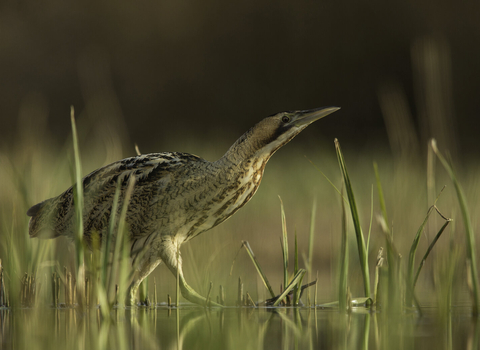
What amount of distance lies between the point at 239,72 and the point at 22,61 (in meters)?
2.01

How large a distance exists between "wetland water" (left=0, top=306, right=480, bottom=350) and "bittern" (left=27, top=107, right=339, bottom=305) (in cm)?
33

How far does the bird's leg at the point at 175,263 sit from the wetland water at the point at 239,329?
165 mm

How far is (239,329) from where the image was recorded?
44.4 inches

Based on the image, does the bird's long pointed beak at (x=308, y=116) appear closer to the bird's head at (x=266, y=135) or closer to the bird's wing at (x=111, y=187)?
the bird's head at (x=266, y=135)

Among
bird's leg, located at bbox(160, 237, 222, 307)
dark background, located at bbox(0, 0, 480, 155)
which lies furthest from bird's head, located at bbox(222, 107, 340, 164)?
dark background, located at bbox(0, 0, 480, 155)

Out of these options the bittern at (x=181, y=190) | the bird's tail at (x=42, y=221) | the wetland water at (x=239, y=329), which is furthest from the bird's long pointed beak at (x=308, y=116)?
the bird's tail at (x=42, y=221)

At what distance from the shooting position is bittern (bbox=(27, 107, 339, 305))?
1.70 m

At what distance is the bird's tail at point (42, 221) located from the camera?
187 centimetres

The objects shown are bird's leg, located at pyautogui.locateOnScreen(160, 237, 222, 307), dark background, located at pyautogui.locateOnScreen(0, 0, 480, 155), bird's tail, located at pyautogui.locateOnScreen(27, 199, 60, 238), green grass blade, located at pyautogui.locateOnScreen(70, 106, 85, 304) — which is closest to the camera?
green grass blade, located at pyautogui.locateOnScreen(70, 106, 85, 304)

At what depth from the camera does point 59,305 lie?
5.15 feet

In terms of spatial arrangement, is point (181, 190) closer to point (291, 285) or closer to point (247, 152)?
point (247, 152)

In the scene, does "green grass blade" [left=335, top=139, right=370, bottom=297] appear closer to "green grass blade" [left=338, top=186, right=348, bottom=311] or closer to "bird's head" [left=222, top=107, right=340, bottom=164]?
"green grass blade" [left=338, top=186, right=348, bottom=311]

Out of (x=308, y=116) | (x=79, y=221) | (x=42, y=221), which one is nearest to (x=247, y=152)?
(x=308, y=116)

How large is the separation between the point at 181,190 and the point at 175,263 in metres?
0.20
